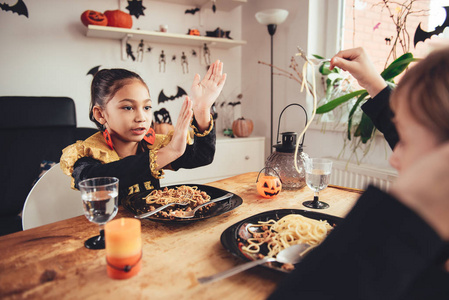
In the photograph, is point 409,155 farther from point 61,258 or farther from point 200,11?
point 200,11

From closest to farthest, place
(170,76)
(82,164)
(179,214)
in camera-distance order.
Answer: (179,214), (82,164), (170,76)

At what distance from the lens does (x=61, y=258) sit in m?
0.64

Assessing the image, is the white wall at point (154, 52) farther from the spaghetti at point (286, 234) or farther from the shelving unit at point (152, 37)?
the spaghetti at point (286, 234)

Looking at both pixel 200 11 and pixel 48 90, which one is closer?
pixel 48 90

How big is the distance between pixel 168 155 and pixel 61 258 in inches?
21.6

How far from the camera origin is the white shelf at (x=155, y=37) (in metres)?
2.40

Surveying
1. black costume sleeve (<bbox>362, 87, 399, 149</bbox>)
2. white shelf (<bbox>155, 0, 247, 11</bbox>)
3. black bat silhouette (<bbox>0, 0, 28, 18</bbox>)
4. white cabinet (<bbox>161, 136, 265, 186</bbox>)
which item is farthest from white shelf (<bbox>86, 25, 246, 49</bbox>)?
black costume sleeve (<bbox>362, 87, 399, 149</bbox>)

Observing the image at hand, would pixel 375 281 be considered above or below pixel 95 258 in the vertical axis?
above

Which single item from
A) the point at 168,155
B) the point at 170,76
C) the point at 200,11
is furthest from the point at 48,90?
the point at 168,155

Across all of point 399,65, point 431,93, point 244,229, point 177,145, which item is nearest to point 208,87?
point 177,145

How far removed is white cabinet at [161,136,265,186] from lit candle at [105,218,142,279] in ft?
6.62

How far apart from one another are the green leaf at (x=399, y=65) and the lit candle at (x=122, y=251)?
183 cm

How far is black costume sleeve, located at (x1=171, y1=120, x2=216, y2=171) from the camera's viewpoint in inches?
52.5

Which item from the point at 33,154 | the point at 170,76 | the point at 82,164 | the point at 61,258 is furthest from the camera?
the point at 170,76
